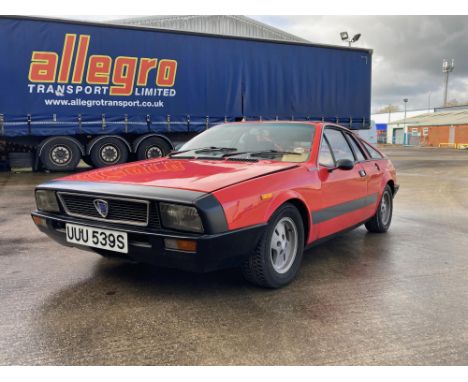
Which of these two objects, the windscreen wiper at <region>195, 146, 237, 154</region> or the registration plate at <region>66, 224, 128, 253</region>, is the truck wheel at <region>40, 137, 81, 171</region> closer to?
the windscreen wiper at <region>195, 146, 237, 154</region>

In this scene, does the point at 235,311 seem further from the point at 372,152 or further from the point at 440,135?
the point at 440,135

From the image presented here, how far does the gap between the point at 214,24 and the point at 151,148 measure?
16.5 m

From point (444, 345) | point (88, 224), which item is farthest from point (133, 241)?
point (444, 345)

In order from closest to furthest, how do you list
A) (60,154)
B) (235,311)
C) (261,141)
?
(235,311), (261,141), (60,154)

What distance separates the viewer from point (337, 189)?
381 cm

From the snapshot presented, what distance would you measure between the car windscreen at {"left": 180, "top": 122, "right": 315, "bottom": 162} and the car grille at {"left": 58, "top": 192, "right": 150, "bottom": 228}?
1.20 m

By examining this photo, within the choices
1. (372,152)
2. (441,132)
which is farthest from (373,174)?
(441,132)

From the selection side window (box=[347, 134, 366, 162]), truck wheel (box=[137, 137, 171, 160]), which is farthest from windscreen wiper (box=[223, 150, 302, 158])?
truck wheel (box=[137, 137, 171, 160])

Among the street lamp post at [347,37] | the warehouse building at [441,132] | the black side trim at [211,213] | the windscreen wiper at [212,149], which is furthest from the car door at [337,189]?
the warehouse building at [441,132]

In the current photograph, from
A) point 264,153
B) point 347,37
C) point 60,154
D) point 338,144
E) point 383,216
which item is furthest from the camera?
point 347,37

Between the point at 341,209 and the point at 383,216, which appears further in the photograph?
the point at 383,216

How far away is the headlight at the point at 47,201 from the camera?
10.6ft

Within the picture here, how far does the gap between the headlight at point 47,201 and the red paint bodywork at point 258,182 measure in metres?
0.21

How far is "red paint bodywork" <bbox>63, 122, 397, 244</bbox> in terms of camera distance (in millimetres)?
2811
